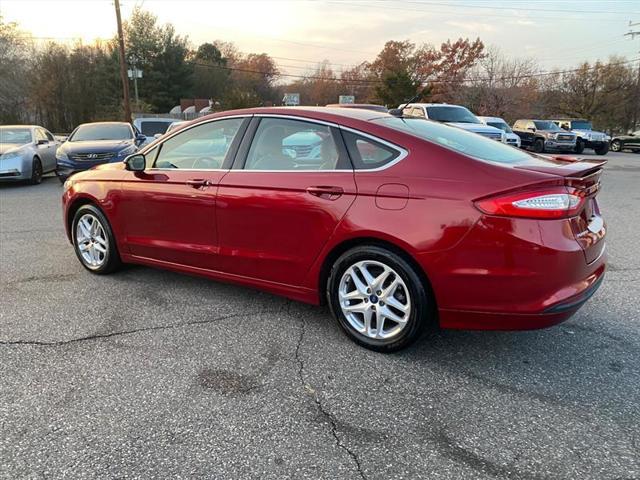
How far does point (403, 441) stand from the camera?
2.48 m

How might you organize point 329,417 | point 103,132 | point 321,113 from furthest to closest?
point 103,132
point 321,113
point 329,417

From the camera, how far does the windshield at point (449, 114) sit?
595 inches

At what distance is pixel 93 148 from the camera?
11.8 meters

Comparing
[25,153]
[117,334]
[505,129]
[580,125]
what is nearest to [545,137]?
[580,125]

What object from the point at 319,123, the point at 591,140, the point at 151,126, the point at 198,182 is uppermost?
the point at 319,123

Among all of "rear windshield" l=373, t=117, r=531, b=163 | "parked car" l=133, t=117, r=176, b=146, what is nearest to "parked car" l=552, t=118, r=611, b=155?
"parked car" l=133, t=117, r=176, b=146

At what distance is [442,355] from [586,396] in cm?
87

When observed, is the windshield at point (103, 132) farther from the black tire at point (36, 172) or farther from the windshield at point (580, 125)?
the windshield at point (580, 125)

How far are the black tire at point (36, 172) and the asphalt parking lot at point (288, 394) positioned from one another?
30.5ft

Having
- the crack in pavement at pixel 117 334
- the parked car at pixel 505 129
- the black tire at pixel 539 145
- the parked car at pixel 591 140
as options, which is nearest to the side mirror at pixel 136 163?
the crack in pavement at pixel 117 334

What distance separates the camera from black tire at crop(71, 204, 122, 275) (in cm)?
481

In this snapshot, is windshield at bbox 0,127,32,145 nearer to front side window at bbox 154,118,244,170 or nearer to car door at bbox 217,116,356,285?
front side window at bbox 154,118,244,170

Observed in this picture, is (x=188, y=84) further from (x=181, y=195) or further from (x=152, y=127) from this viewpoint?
(x=181, y=195)

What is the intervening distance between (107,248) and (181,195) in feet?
4.05
